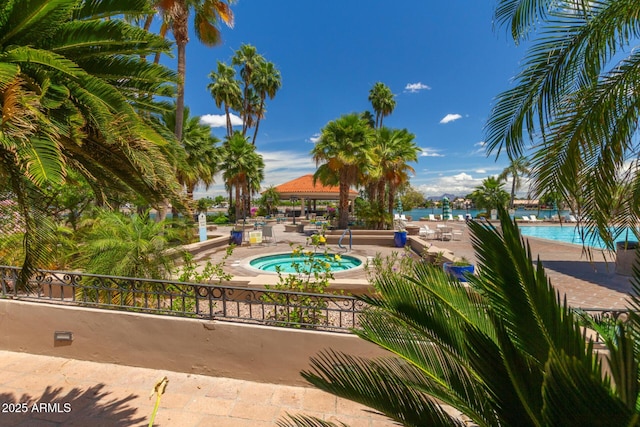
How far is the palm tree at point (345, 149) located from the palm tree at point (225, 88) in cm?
1513

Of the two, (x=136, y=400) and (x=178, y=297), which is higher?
(x=178, y=297)

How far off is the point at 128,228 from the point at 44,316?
1.92 meters

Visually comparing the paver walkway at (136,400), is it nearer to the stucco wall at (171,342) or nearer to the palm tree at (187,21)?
the stucco wall at (171,342)

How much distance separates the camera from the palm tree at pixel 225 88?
27.6m

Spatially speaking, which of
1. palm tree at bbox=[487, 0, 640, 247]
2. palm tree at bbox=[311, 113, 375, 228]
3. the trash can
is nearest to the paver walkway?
palm tree at bbox=[487, 0, 640, 247]

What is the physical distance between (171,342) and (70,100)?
3248 millimetres

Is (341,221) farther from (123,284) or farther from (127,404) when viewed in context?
(127,404)

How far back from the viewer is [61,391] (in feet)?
11.5

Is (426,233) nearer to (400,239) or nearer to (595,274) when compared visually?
(400,239)

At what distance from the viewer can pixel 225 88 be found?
90.1 ft

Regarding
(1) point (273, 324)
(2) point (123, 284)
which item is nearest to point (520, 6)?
(1) point (273, 324)

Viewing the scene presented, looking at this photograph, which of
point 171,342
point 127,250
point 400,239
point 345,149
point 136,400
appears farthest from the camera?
point 345,149

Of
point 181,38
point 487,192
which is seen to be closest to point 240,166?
point 181,38

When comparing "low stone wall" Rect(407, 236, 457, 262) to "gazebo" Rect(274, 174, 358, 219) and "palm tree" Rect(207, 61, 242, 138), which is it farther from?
"palm tree" Rect(207, 61, 242, 138)
